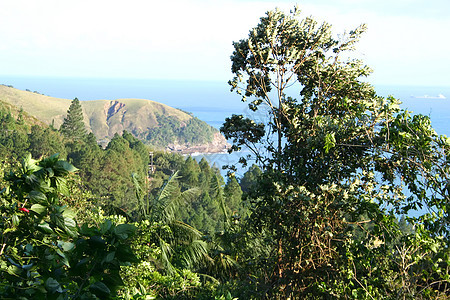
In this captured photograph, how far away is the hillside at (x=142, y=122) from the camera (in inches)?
5595

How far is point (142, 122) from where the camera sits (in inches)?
6265

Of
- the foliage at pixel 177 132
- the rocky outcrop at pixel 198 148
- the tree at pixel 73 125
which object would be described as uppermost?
the tree at pixel 73 125

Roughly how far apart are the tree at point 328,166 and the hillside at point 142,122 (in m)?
138

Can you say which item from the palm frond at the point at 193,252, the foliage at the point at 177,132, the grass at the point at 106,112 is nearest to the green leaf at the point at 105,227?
the palm frond at the point at 193,252

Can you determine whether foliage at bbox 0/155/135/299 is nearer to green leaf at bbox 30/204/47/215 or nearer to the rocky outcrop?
green leaf at bbox 30/204/47/215

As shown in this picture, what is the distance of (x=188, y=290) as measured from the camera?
7281 millimetres

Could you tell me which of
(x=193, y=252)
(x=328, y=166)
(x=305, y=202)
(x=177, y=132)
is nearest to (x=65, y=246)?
(x=305, y=202)

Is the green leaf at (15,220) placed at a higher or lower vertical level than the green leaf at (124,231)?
lower

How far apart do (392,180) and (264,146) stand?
1947mm

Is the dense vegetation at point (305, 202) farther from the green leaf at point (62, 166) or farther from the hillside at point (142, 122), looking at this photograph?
the hillside at point (142, 122)

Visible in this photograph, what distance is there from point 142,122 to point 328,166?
157948 mm

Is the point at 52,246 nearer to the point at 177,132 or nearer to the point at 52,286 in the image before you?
the point at 52,286

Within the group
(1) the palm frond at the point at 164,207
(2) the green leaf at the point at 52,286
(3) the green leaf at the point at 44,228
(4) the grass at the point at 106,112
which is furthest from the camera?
(4) the grass at the point at 106,112

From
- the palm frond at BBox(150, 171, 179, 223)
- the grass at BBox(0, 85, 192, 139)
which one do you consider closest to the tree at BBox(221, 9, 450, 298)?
the palm frond at BBox(150, 171, 179, 223)
